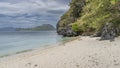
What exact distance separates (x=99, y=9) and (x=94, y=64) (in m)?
8.05

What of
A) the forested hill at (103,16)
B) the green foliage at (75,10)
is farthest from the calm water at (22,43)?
the forested hill at (103,16)

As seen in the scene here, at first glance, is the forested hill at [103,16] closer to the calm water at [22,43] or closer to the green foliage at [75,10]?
the calm water at [22,43]

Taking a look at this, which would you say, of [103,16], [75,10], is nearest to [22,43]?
[103,16]

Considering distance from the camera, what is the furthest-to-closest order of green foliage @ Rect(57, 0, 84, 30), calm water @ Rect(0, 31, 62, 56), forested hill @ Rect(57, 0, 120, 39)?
green foliage @ Rect(57, 0, 84, 30), calm water @ Rect(0, 31, 62, 56), forested hill @ Rect(57, 0, 120, 39)

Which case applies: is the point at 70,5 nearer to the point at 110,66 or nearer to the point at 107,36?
the point at 107,36

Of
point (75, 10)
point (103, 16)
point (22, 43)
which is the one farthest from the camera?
point (75, 10)

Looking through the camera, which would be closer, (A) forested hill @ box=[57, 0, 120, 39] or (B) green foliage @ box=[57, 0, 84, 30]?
(A) forested hill @ box=[57, 0, 120, 39]

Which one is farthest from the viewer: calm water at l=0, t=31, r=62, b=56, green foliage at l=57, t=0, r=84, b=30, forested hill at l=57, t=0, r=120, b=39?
green foliage at l=57, t=0, r=84, b=30

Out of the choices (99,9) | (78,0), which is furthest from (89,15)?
(78,0)

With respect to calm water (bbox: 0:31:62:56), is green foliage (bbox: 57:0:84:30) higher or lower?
higher

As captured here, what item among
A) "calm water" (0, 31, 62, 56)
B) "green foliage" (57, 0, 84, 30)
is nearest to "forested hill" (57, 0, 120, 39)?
"calm water" (0, 31, 62, 56)

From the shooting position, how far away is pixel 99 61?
13.1 meters

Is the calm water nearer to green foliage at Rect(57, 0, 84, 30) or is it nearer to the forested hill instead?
green foliage at Rect(57, 0, 84, 30)

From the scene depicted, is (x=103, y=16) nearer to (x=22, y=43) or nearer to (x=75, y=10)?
(x=22, y=43)
